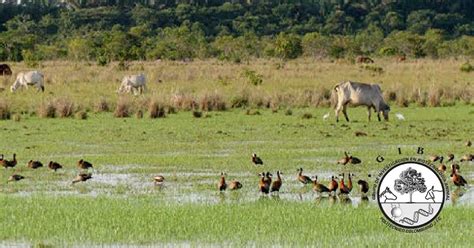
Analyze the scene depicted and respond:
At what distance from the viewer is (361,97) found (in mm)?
26688

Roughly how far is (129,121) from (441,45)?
50.3 m

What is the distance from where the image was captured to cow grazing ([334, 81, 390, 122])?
26.1 metres

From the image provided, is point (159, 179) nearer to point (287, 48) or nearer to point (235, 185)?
point (235, 185)

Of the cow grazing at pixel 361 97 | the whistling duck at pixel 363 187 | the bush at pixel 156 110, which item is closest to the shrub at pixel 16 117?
the bush at pixel 156 110

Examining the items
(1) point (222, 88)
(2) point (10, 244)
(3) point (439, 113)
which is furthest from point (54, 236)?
(1) point (222, 88)

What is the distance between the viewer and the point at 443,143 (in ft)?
67.1

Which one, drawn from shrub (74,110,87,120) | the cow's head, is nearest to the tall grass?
shrub (74,110,87,120)

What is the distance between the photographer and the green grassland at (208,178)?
1068 cm

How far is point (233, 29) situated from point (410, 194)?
94.4 metres

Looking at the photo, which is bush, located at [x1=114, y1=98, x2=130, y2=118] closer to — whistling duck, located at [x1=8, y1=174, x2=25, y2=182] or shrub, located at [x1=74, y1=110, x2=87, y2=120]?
shrub, located at [x1=74, y1=110, x2=87, y2=120]

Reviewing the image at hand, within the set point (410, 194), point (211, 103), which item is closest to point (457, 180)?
point (410, 194)

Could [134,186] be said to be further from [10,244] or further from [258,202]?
[10,244]

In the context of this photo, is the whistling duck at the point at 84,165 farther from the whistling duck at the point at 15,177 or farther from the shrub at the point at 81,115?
the shrub at the point at 81,115

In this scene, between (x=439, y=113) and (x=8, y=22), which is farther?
(x=8, y=22)
